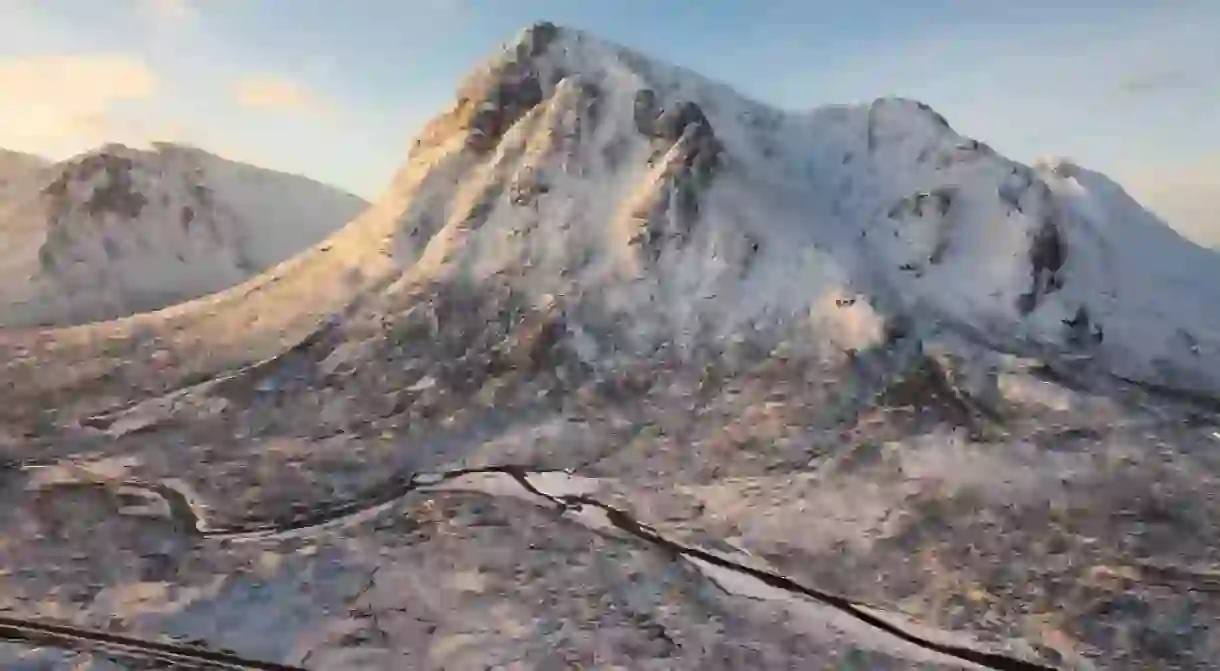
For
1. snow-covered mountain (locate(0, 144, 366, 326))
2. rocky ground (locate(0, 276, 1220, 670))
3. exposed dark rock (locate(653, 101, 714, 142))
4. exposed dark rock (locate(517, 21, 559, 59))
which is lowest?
rocky ground (locate(0, 276, 1220, 670))

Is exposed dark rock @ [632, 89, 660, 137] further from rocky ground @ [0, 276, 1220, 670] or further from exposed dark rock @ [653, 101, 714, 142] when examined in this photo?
rocky ground @ [0, 276, 1220, 670]

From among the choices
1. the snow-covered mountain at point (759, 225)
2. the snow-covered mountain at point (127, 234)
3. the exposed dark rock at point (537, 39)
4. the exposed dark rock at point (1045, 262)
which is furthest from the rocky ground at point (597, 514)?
the snow-covered mountain at point (127, 234)

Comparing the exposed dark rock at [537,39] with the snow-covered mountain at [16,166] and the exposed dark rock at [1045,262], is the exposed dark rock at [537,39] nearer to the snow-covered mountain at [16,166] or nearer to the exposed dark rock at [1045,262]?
the exposed dark rock at [1045,262]

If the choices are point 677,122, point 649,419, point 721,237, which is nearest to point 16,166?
point 677,122

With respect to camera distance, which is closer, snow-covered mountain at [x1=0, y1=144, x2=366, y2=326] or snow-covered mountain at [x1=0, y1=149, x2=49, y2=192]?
snow-covered mountain at [x1=0, y1=144, x2=366, y2=326]

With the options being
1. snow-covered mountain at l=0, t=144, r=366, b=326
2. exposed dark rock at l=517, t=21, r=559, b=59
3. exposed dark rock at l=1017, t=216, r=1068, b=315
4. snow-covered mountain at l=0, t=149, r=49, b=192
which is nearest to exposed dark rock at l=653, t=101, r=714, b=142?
exposed dark rock at l=517, t=21, r=559, b=59

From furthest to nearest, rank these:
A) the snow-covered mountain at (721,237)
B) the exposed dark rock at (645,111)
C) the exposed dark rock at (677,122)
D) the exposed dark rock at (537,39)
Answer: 1. the exposed dark rock at (537,39)
2. the exposed dark rock at (645,111)
3. the exposed dark rock at (677,122)
4. the snow-covered mountain at (721,237)

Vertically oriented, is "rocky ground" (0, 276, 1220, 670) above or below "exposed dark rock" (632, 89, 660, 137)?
below

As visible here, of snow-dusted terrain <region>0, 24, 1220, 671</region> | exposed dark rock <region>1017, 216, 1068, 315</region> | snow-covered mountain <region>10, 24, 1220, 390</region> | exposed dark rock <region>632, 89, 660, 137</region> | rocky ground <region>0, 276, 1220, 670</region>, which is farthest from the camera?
exposed dark rock <region>632, 89, 660, 137</region>
